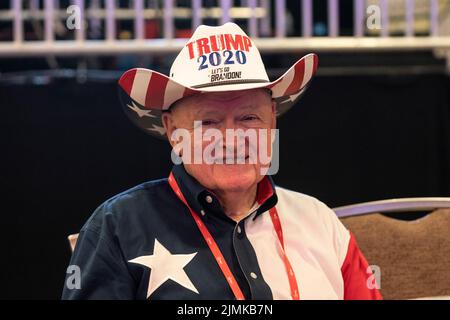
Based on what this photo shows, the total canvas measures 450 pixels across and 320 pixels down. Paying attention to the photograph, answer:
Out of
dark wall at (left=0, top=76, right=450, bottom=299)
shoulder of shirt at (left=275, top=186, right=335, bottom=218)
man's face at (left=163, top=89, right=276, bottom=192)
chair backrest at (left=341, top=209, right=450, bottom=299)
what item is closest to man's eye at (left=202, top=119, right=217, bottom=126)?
man's face at (left=163, top=89, right=276, bottom=192)

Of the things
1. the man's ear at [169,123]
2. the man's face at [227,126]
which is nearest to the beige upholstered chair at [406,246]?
the man's face at [227,126]

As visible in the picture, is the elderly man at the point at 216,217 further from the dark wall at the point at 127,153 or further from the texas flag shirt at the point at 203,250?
the dark wall at the point at 127,153

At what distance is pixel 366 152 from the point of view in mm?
2783

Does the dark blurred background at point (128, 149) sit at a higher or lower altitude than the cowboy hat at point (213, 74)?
lower

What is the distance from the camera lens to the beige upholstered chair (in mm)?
1896

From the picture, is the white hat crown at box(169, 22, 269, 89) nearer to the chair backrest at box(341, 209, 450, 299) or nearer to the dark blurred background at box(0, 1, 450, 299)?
the chair backrest at box(341, 209, 450, 299)

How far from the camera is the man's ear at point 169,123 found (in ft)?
5.59

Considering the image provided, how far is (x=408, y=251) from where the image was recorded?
1927mm

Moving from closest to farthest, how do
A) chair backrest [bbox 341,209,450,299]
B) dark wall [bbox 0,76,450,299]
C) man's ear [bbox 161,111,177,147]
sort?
1. man's ear [bbox 161,111,177,147]
2. chair backrest [bbox 341,209,450,299]
3. dark wall [bbox 0,76,450,299]

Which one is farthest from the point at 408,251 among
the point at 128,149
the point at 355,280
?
the point at 128,149

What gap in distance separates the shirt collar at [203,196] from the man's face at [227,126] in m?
0.03

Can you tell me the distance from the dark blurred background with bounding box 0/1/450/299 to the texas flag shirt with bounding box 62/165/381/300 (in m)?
1.05

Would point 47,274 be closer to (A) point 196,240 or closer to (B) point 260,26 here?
(A) point 196,240
